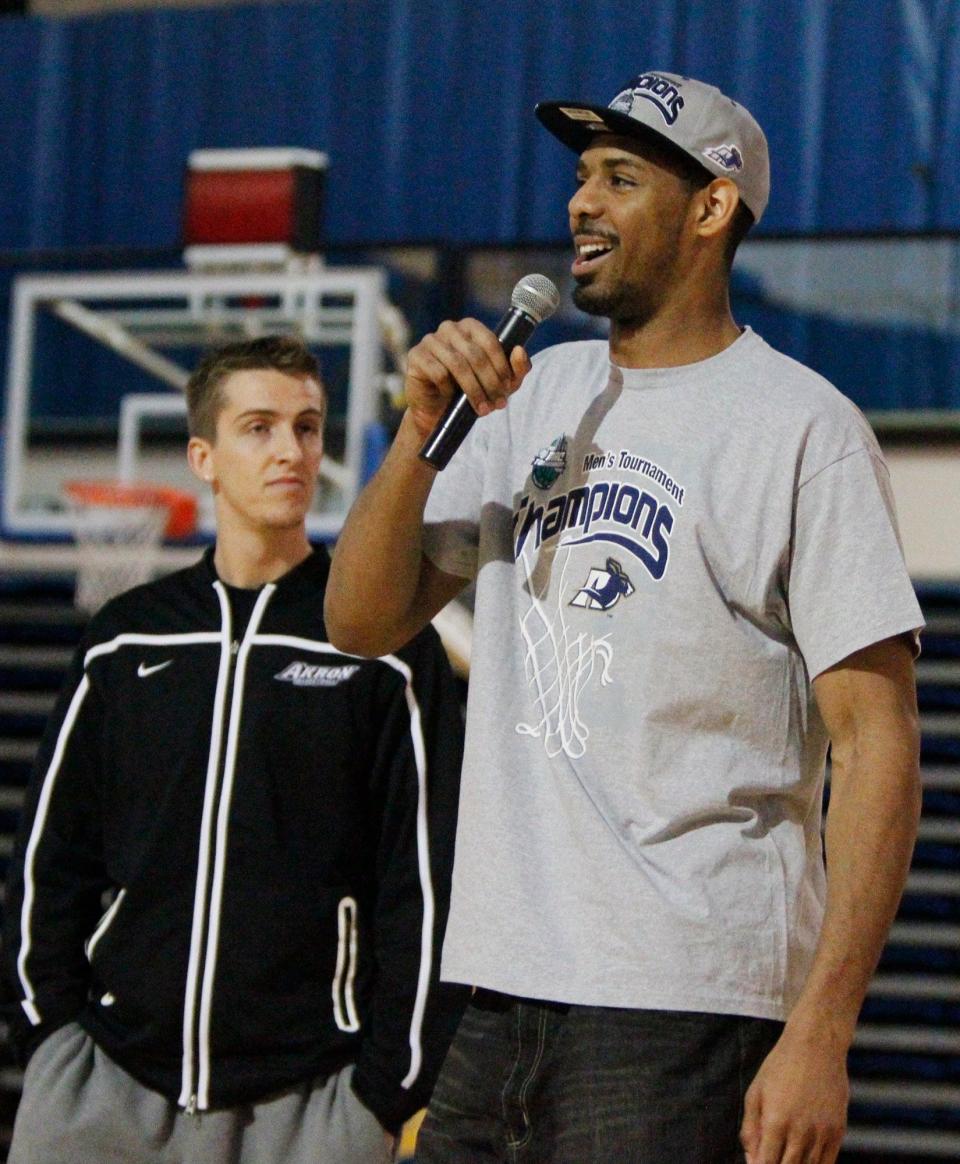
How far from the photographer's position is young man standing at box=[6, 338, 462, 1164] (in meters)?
2.79

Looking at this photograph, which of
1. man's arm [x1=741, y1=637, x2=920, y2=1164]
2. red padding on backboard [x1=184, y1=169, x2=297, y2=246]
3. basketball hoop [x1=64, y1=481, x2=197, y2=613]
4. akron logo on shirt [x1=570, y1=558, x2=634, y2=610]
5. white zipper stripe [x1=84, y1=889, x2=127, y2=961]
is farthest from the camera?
red padding on backboard [x1=184, y1=169, x2=297, y2=246]

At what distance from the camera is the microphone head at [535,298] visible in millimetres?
1939

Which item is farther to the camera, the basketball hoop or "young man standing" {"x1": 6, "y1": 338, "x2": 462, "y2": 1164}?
the basketball hoop

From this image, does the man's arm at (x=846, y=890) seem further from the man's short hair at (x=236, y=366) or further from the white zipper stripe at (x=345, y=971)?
the man's short hair at (x=236, y=366)

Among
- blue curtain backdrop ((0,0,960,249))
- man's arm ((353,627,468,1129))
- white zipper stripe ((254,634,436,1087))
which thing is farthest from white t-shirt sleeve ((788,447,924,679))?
blue curtain backdrop ((0,0,960,249))

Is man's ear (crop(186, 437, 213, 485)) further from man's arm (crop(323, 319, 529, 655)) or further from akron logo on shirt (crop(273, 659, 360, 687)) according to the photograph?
man's arm (crop(323, 319, 529, 655))

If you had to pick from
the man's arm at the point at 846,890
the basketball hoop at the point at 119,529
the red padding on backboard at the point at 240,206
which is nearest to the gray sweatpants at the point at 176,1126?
the man's arm at the point at 846,890

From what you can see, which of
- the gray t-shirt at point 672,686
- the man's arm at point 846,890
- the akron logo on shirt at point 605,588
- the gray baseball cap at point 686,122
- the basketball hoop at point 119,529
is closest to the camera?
the man's arm at point 846,890

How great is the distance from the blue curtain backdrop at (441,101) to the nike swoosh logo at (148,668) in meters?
5.71

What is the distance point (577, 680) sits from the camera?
1896mm

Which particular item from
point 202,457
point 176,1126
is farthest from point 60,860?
point 202,457

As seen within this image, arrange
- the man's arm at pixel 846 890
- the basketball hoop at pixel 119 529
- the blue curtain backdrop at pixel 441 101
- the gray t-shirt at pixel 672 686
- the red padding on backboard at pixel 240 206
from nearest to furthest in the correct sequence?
the man's arm at pixel 846 890
the gray t-shirt at pixel 672 686
the basketball hoop at pixel 119 529
the red padding on backboard at pixel 240 206
the blue curtain backdrop at pixel 441 101

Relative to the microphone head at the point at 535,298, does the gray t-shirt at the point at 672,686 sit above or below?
below

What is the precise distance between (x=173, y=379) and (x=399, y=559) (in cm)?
573
